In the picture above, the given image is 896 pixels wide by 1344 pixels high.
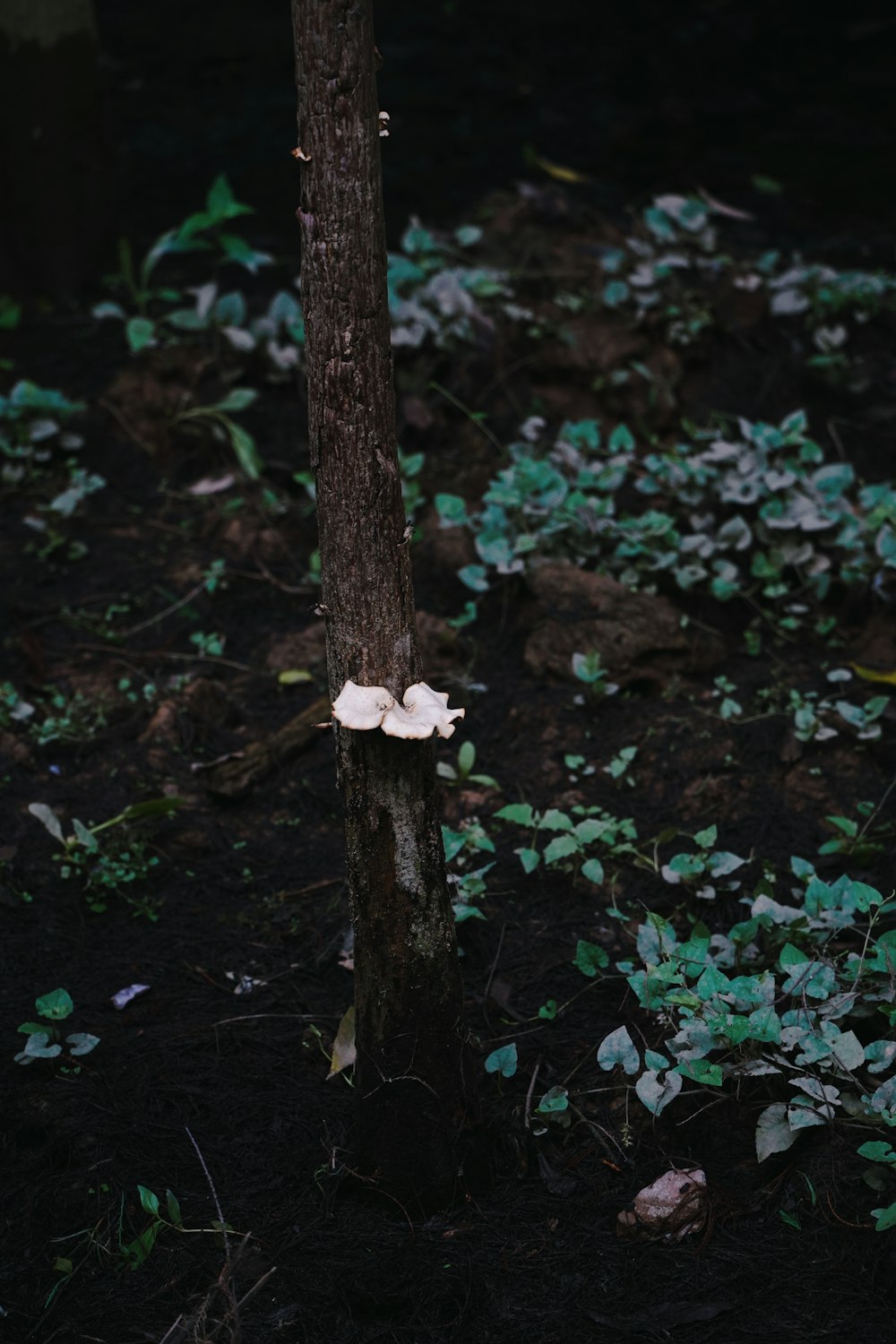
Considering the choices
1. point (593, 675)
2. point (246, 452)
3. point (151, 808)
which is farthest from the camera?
point (246, 452)

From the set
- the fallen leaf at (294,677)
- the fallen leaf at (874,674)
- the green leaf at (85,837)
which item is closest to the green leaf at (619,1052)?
the green leaf at (85,837)

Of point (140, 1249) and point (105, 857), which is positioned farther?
point (105, 857)

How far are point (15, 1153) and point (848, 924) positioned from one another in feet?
4.97

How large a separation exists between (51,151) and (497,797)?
3.03m

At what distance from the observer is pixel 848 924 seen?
6.97 feet

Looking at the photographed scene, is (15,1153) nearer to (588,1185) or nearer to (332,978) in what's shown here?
(332,978)

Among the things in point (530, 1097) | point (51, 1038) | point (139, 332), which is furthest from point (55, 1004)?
point (139, 332)

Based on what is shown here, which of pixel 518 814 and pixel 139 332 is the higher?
pixel 139 332

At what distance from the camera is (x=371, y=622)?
1753 mm

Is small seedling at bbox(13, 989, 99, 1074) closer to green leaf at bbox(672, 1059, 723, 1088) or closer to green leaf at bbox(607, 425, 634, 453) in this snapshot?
green leaf at bbox(672, 1059, 723, 1088)

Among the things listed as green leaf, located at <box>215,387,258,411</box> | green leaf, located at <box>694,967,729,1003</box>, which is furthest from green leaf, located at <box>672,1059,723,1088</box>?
green leaf, located at <box>215,387,258,411</box>

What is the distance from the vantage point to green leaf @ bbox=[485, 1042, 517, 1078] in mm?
2059

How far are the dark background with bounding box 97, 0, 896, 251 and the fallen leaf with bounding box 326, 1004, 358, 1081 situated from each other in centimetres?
382

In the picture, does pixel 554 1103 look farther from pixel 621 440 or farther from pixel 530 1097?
pixel 621 440
